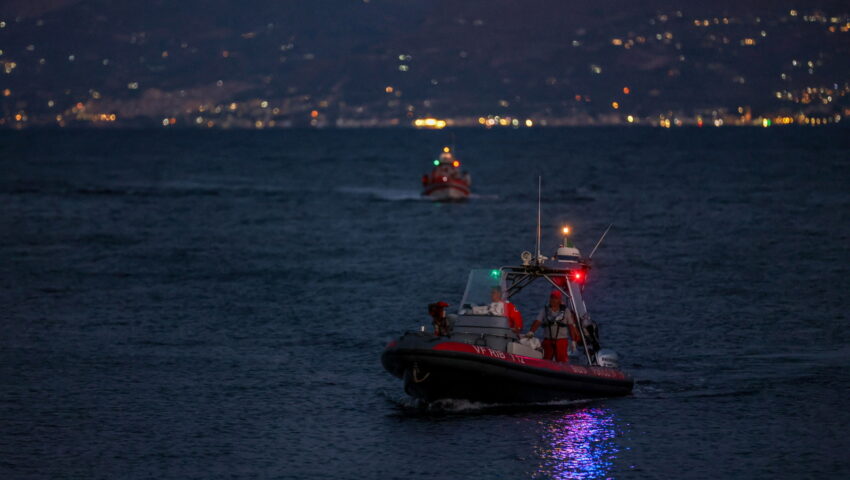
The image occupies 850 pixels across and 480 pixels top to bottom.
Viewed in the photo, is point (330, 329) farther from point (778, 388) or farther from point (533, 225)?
point (533, 225)

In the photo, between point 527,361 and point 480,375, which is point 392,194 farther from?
point 480,375

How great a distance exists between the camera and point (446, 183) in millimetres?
84188

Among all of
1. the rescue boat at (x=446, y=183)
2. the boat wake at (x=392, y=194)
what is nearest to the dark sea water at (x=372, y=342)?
the rescue boat at (x=446, y=183)

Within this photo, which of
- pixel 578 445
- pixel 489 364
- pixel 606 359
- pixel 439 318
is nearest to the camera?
pixel 578 445

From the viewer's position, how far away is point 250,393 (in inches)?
1024

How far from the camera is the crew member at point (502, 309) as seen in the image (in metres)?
24.2

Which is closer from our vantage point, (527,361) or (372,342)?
(527,361)

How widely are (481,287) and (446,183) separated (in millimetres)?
59530

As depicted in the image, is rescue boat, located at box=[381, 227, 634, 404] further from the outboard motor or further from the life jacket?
the life jacket

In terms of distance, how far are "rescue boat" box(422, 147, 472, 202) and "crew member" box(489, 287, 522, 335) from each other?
5833cm

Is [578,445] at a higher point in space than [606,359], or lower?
lower

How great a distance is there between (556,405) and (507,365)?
183 cm

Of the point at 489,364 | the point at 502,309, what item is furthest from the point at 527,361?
the point at 502,309

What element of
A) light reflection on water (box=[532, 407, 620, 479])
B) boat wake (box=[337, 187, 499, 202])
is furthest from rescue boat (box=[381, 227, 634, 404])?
boat wake (box=[337, 187, 499, 202])
